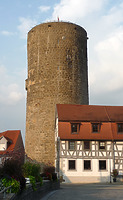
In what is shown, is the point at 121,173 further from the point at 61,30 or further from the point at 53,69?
the point at 61,30

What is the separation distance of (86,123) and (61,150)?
4.18 meters

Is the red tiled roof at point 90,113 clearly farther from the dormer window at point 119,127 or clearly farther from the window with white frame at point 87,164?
the window with white frame at point 87,164

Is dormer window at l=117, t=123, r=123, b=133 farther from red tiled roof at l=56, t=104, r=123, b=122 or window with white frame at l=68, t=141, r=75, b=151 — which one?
window with white frame at l=68, t=141, r=75, b=151

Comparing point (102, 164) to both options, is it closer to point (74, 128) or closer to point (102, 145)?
point (102, 145)

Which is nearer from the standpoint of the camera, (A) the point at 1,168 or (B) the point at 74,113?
(A) the point at 1,168

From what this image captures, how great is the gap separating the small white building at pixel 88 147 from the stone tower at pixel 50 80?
22.7 ft

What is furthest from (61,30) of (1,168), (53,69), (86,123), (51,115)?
(1,168)

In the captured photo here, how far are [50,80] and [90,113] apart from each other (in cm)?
877

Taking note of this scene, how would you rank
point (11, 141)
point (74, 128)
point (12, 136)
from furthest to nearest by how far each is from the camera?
1. point (12, 136)
2. point (11, 141)
3. point (74, 128)

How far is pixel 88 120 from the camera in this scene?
97.3 feet

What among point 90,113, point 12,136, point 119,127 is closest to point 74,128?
point 90,113

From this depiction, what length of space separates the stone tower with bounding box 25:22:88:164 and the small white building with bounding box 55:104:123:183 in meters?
6.93

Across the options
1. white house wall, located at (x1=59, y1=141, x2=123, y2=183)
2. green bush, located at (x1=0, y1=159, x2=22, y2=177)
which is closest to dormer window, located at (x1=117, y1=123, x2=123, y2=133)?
white house wall, located at (x1=59, y1=141, x2=123, y2=183)

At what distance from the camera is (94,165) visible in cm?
2758
